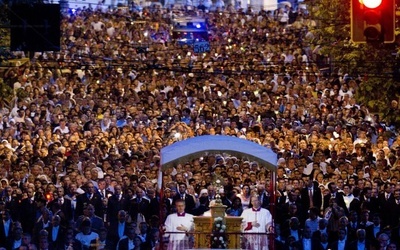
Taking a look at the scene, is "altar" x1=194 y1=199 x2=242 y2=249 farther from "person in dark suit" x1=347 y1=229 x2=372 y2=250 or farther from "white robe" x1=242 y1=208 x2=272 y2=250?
"person in dark suit" x1=347 y1=229 x2=372 y2=250

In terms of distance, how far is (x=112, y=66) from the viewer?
141 ft

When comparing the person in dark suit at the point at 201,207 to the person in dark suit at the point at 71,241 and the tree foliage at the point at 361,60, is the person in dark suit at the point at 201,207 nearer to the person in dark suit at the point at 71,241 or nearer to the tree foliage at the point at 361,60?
the person in dark suit at the point at 71,241

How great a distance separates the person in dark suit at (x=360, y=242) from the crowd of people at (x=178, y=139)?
29 millimetres

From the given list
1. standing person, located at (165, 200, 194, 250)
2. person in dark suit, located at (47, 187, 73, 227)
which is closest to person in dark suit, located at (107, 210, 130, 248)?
person in dark suit, located at (47, 187, 73, 227)

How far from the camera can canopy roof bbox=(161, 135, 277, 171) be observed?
82.7ft

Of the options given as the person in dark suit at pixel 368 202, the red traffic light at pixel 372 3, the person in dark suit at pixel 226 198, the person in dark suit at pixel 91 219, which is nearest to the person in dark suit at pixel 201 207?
the person in dark suit at pixel 226 198

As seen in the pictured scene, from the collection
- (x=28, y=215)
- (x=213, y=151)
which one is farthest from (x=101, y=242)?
(x=213, y=151)

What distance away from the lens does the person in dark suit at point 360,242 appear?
26.7 m

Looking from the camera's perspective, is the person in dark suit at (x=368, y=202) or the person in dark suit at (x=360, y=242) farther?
the person in dark suit at (x=368, y=202)

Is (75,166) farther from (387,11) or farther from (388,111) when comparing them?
(387,11)

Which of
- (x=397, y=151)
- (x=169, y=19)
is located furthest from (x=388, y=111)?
(x=169, y=19)

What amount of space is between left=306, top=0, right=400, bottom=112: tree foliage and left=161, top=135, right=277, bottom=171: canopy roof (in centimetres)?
1207

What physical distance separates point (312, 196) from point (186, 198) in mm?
2189

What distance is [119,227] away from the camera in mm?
27375
